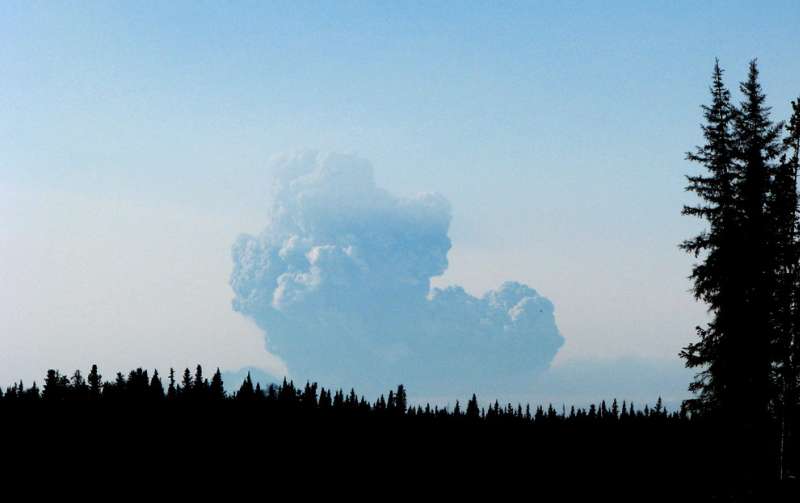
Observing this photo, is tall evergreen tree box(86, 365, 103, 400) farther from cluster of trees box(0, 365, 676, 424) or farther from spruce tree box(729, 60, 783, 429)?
spruce tree box(729, 60, 783, 429)

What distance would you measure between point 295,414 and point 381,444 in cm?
1407

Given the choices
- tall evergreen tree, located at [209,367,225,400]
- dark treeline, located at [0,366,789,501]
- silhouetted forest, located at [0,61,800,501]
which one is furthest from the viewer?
tall evergreen tree, located at [209,367,225,400]

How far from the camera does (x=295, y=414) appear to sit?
117312 millimetres

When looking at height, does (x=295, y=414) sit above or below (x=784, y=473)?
above

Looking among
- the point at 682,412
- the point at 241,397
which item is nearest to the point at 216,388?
the point at 241,397

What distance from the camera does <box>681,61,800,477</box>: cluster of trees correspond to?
138 feet

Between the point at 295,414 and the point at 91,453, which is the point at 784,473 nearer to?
the point at 91,453

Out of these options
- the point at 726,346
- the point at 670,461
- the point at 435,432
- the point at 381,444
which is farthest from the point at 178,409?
the point at 726,346

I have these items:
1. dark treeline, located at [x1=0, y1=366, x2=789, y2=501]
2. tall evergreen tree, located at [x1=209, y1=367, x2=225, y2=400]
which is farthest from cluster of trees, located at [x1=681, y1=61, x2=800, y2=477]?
tall evergreen tree, located at [x1=209, y1=367, x2=225, y2=400]

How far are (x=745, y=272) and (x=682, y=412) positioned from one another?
7.63m

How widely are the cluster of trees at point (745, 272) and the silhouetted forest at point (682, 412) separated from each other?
67mm

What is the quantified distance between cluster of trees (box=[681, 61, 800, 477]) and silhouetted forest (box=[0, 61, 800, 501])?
67 millimetres

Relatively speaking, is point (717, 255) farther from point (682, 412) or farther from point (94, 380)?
point (94, 380)

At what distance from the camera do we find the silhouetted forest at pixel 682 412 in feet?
137
